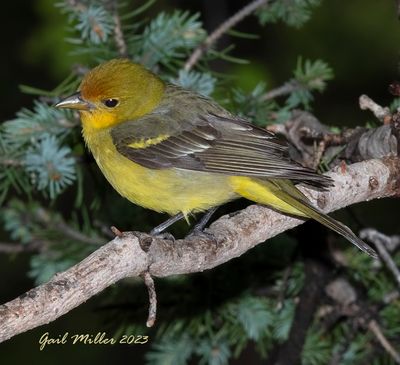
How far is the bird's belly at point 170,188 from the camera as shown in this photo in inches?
171

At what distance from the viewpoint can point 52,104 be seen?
4988mm

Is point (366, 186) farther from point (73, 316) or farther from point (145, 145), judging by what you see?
point (73, 316)

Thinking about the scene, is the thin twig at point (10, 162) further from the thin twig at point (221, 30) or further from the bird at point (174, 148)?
the thin twig at point (221, 30)

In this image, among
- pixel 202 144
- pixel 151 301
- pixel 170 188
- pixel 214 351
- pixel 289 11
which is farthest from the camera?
pixel 289 11

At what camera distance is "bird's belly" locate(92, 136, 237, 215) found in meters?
4.36

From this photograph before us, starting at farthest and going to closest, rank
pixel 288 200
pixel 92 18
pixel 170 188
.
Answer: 1. pixel 92 18
2. pixel 170 188
3. pixel 288 200

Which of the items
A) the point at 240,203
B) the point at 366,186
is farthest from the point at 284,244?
the point at 366,186

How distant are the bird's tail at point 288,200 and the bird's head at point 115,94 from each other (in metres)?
0.81

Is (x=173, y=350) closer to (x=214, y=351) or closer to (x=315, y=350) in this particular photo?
(x=214, y=351)

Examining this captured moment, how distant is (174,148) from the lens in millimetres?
4535

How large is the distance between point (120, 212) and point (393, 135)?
5.80ft

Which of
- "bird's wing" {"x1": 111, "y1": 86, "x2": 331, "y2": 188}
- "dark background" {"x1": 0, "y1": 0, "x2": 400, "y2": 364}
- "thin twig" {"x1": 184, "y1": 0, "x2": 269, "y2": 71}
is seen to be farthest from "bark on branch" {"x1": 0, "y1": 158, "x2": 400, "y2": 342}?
"dark background" {"x1": 0, "y1": 0, "x2": 400, "y2": 364}

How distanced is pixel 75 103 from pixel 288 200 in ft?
4.35

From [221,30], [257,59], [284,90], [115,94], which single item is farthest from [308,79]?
[257,59]
